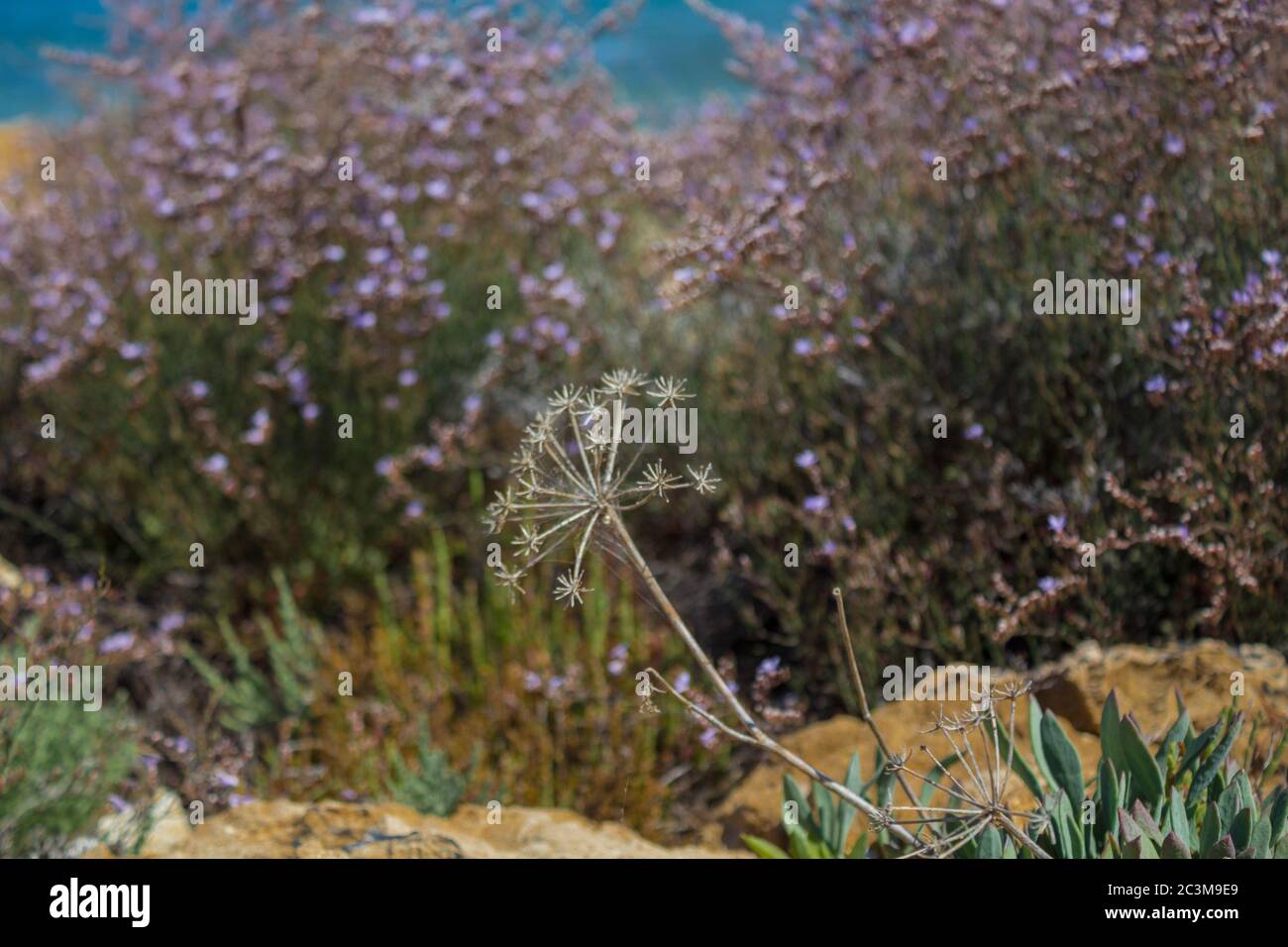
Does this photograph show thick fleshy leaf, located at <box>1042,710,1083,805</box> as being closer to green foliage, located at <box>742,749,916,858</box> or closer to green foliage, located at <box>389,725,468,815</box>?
green foliage, located at <box>742,749,916,858</box>

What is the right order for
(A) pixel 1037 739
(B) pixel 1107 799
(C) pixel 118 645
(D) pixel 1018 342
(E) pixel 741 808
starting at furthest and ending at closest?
(C) pixel 118 645 < (D) pixel 1018 342 < (E) pixel 741 808 < (A) pixel 1037 739 < (B) pixel 1107 799

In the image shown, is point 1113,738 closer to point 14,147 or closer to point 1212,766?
point 1212,766

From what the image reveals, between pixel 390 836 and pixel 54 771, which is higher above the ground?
pixel 54 771

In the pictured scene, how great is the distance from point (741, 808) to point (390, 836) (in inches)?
44.8

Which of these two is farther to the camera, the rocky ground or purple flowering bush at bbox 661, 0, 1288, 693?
purple flowering bush at bbox 661, 0, 1288, 693

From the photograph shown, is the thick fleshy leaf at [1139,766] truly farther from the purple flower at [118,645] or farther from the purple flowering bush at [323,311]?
the purple flower at [118,645]

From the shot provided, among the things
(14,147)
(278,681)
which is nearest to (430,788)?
(278,681)

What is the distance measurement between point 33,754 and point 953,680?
110 inches

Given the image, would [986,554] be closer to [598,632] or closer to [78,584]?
[598,632]

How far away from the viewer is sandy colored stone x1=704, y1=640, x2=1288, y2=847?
11.7ft

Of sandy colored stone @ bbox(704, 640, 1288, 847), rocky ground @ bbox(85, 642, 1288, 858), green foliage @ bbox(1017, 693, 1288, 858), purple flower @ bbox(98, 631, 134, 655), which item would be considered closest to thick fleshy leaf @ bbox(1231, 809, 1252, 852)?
green foliage @ bbox(1017, 693, 1288, 858)

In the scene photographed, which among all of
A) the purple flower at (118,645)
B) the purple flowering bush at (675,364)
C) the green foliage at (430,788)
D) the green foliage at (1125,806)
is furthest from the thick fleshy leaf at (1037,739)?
the purple flower at (118,645)

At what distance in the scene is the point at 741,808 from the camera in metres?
3.82

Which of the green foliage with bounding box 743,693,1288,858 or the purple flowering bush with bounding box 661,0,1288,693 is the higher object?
the purple flowering bush with bounding box 661,0,1288,693
